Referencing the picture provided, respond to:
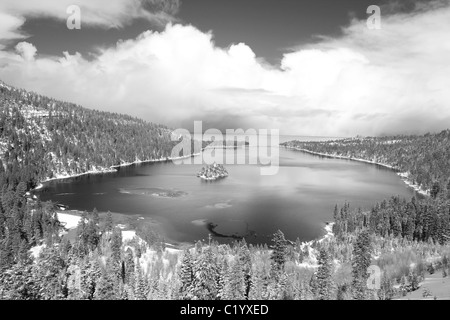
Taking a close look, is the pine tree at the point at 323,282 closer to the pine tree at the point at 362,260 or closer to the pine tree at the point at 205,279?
the pine tree at the point at 362,260

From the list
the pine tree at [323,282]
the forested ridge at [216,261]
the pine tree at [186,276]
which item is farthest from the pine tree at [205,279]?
the pine tree at [323,282]

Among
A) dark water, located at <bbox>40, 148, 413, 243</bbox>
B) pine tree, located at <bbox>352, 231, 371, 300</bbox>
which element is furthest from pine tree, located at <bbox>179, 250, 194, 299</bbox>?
dark water, located at <bbox>40, 148, 413, 243</bbox>

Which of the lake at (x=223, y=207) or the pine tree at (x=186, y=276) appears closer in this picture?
the pine tree at (x=186, y=276)

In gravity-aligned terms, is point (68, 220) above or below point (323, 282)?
below

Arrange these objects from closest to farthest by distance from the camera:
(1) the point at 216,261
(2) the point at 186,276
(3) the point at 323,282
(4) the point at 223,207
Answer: (2) the point at 186,276, (3) the point at 323,282, (1) the point at 216,261, (4) the point at 223,207

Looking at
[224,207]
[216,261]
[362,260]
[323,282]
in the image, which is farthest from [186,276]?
[224,207]

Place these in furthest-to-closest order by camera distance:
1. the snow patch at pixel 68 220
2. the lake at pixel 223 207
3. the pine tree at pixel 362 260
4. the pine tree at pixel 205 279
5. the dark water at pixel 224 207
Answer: the dark water at pixel 224 207
the snow patch at pixel 68 220
the lake at pixel 223 207
the pine tree at pixel 362 260
the pine tree at pixel 205 279

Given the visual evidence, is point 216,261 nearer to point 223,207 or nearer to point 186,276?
point 186,276

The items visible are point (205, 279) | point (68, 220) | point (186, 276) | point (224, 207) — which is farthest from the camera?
point (224, 207)

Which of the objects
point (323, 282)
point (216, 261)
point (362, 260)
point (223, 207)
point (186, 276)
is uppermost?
point (186, 276)
